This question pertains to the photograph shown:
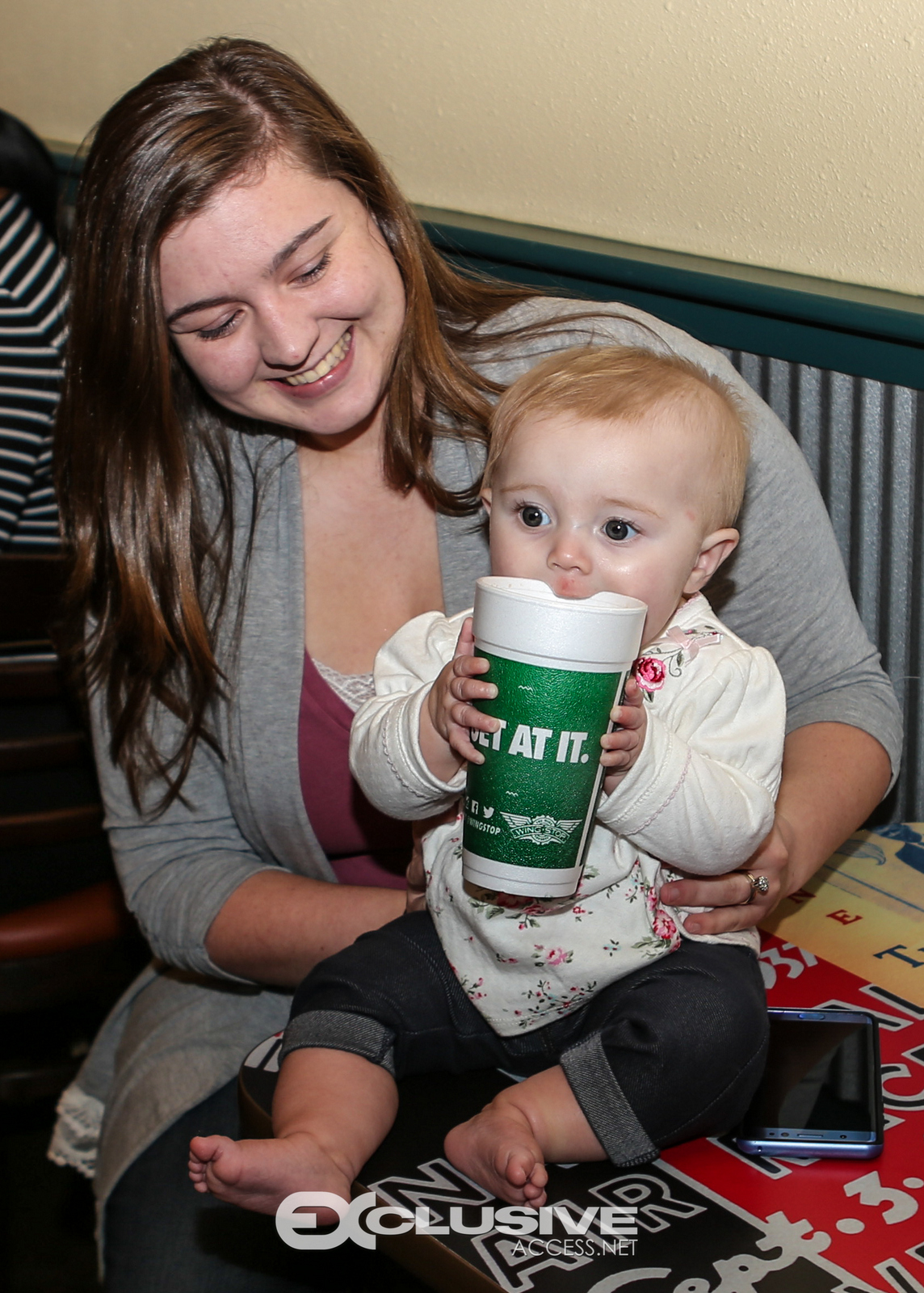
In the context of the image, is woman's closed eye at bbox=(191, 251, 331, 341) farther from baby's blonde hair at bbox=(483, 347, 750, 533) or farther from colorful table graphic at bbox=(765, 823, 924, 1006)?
colorful table graphic at bbox=(765, 823, 924, 1006)

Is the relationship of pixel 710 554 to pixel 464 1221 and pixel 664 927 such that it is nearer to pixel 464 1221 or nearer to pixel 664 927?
pixel 664 927

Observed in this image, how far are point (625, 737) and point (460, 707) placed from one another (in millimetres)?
138

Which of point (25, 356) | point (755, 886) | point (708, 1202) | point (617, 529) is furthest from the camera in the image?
point (25, 356)

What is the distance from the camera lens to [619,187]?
1854 millimetres

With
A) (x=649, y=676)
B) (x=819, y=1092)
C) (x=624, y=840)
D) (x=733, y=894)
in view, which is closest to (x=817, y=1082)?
(x=819, y=1092)

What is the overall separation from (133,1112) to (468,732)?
83 centimetres

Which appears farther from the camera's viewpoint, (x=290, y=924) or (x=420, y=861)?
(x=290, y=924)

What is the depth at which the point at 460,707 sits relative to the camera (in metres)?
0.98

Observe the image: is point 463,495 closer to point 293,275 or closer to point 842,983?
point 293,275

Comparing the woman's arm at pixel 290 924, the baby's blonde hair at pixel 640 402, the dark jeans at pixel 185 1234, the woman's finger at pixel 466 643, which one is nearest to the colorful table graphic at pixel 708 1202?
the woman's arm at pixel 290 924

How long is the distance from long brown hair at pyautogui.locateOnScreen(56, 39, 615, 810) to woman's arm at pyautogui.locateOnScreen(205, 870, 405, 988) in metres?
0.21

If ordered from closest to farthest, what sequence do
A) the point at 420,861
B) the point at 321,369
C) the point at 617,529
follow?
the point at 617,529
the point at 420,861
the point at 321,369

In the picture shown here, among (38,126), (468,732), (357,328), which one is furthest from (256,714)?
(38,126)

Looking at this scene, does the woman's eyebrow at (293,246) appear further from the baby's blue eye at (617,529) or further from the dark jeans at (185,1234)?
the dark jeans at (185,1234)
